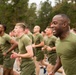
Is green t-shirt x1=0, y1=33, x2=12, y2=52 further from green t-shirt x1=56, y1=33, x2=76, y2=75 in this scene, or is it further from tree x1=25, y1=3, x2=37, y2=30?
tree x1=25, y1=3, x2=37, y2=30

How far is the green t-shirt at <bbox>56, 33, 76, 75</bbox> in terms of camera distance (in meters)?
5.45

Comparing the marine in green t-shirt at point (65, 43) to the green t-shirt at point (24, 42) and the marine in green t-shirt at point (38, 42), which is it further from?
the marine in green t-shirt at point (38, 42)

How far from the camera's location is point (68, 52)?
Result: 216 inches

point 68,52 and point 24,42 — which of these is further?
point 24,42

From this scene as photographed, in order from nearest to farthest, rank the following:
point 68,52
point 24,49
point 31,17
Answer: point 68,52, point 24,49, point 31,17

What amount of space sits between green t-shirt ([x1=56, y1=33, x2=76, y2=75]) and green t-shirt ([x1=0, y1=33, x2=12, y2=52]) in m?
3.99

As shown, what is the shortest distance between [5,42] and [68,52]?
168 inches

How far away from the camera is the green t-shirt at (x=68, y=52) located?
17.9 feet

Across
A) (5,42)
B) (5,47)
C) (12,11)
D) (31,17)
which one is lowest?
(31,17)

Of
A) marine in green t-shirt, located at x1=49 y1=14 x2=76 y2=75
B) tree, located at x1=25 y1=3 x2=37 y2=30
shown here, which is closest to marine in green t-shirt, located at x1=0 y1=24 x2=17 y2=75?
marine in green t-shirt, located at x1=49 y1=14 x2=76 y2=75

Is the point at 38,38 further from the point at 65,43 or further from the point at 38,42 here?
the point at 65,43

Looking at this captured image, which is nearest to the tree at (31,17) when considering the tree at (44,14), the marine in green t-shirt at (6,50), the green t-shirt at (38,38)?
the tree at (44,14)

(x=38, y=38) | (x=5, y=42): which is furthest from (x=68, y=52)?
(x=38, y=38)

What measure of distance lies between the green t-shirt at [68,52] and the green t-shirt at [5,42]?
3.99 meters
